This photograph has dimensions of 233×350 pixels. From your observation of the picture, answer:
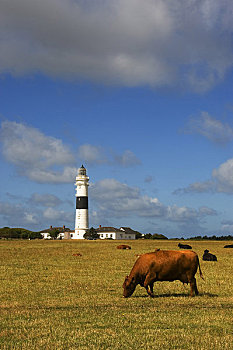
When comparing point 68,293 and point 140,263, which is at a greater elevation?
point 140,263

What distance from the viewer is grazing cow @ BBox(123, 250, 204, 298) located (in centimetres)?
1686

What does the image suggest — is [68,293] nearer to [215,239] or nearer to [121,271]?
[121,271]

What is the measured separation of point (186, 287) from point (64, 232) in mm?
137264

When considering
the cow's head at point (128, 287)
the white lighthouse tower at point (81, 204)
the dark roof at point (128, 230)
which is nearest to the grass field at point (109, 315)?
the cow's head at point (128, 287)

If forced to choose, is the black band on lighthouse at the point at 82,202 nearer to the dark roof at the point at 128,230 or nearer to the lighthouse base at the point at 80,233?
the lighthouse base at the point at 80,233

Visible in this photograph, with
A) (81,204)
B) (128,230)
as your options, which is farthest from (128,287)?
(128,230)

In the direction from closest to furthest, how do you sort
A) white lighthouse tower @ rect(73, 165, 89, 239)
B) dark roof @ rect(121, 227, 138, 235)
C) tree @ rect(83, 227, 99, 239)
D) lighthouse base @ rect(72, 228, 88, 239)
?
white lighthouse tower @ rect(73, 165, 89, 239) → tree @ rect(83, 227, 99, 239) → lighthouse base @ rect(72, 228, 88, 239) → dark roof @ rect(121, 227, 138, 235)

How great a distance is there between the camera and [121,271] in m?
26.2

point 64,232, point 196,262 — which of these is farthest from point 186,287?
point 64,232

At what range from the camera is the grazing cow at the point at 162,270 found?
16.9 meters

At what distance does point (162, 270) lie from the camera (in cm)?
1684

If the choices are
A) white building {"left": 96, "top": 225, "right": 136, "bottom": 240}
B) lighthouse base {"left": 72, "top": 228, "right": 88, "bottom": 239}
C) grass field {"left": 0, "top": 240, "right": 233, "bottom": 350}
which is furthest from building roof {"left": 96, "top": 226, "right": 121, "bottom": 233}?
grass field {"left": 0, "top": 240, "right": 233, "bottom": 350}

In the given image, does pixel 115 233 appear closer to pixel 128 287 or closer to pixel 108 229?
pixel 108 229

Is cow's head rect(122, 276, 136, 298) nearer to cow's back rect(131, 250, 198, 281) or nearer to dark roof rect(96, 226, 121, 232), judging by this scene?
cow's back rect(131, 250, 198, 281)
